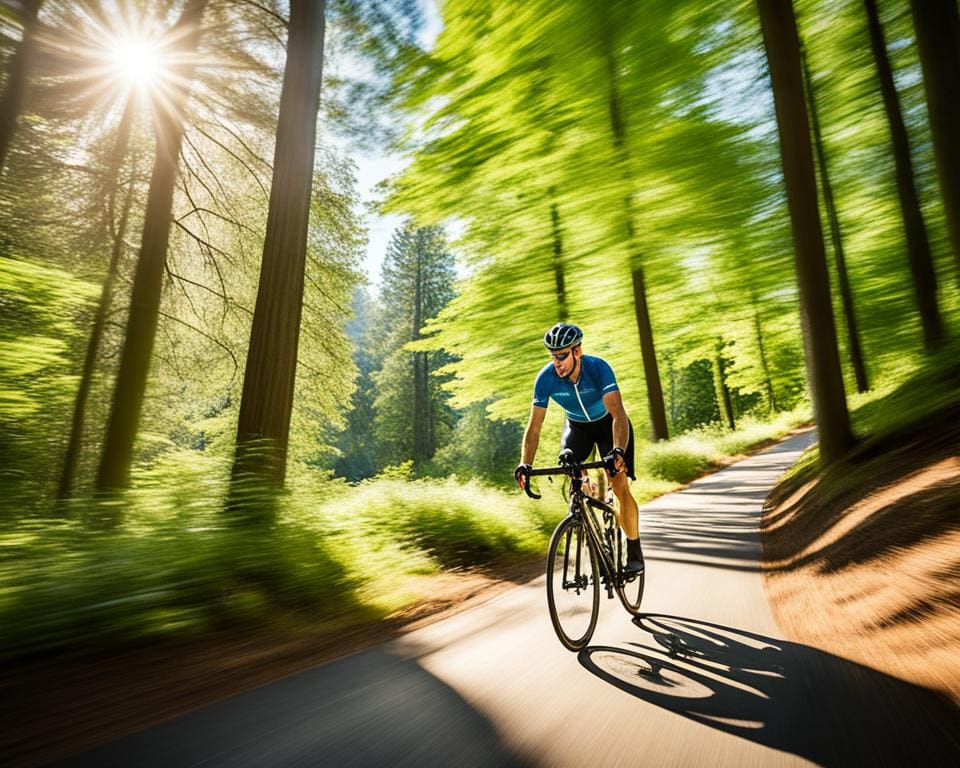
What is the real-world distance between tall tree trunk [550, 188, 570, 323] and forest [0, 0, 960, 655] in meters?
0.09

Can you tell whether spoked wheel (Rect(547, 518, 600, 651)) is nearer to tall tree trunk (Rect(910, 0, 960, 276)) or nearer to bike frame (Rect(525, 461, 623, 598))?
bike frame (Rect(525, 461, 623, 598))

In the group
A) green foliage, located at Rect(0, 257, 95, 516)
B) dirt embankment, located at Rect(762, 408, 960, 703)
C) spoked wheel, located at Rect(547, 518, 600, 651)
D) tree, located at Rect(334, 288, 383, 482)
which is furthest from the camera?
tree, located at Rect(334, 288, 383, 482)

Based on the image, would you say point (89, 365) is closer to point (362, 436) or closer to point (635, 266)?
point (635, 266)

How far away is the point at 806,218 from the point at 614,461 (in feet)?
20.8

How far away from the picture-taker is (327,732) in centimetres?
264

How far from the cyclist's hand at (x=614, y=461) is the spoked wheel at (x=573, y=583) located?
52 cm

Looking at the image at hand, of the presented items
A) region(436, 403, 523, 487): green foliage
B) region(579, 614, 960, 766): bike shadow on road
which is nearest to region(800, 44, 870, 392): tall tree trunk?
region(579, 614, 960, 766): bike shadow on road

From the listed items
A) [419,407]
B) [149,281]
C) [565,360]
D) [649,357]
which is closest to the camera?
[565,360]

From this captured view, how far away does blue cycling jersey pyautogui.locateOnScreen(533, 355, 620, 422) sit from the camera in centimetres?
438

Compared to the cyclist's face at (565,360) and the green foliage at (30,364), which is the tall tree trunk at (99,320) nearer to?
the green foliage at (30,364)

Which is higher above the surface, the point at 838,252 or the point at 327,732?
the point at 838,252

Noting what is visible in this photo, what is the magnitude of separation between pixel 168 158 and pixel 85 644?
27.6ft

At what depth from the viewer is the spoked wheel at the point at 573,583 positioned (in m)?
3.77

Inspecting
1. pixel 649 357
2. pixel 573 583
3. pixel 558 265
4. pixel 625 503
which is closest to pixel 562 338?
pixel 625 503
